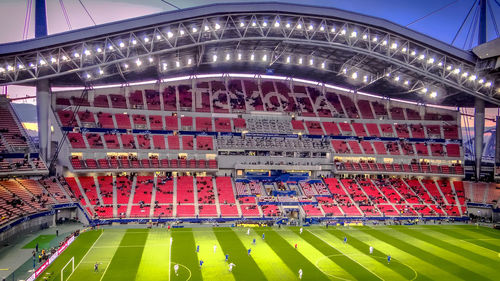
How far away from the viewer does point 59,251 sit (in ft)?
117

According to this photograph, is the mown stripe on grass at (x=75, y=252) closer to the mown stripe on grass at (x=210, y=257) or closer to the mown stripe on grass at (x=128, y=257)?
the mown stripe on grass at (x=128, y=257)


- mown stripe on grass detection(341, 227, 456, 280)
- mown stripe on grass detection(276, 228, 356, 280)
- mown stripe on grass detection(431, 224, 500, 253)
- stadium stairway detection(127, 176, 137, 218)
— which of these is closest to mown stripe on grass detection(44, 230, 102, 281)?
stadium stairway detection(127, 176, 137, 218)

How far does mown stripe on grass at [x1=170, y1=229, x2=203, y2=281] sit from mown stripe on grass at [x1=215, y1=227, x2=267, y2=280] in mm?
3256

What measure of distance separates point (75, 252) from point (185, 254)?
1069 centimetres

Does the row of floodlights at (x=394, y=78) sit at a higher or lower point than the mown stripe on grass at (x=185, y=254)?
higher

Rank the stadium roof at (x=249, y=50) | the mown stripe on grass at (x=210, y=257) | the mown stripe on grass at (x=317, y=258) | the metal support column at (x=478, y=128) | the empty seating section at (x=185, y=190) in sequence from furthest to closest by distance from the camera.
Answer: the metal support column at (x=478, y=128) → the empty seating section at (x=185, y=190) → the stadium roof at (x=249, y=50) → the mown stripe on grass at (x=317, y=258) → the mown stripe on grass at (x=210, y=257)

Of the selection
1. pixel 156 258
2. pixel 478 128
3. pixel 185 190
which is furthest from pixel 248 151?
pixel 478 128

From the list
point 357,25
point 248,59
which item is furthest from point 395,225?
point 248,59

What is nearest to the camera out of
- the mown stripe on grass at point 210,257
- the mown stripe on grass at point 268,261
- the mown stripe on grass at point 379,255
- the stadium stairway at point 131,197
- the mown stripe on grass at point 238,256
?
the mown stripe on grass at point 210,257

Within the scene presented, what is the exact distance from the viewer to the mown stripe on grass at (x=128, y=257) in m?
30.5

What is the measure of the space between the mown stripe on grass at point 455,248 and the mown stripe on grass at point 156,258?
29742mm

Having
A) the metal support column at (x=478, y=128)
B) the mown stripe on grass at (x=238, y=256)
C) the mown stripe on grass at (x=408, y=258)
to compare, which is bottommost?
the mown stripe on grass at (x=408, y=258)

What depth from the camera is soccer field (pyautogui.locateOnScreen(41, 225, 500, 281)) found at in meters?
31.8

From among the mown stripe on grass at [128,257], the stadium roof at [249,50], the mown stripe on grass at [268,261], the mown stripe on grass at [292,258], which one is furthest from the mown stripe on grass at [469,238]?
the mown stripe on grass at [128,257]
